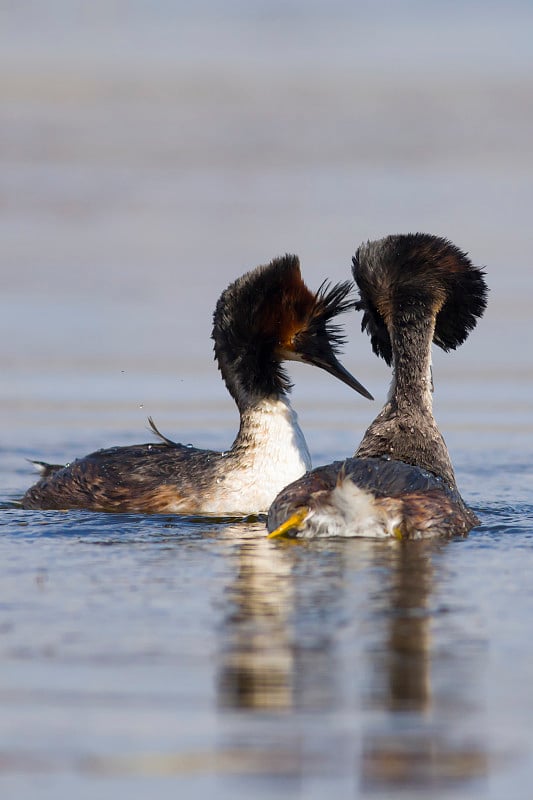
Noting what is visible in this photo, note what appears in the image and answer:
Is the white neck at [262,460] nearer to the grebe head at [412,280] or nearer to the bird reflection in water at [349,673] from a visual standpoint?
the grebe head at [412,280]

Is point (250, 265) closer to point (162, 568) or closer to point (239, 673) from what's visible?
point (162, 568)

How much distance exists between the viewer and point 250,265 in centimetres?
1706

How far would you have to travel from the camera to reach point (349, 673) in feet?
15.0

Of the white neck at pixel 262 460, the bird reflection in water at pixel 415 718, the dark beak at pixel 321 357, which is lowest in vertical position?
the bird reflection in water at pixel 415 718

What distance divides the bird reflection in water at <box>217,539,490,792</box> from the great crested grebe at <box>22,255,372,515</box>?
219cm

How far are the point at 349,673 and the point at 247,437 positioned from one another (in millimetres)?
4433

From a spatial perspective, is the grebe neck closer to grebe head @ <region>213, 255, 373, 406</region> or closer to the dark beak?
grebe head @ <region>213, 255, 373, 406</region>

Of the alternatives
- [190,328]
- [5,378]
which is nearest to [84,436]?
[5,378]

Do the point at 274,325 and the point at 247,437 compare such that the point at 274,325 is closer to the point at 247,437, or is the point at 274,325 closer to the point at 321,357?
the point at 321,357

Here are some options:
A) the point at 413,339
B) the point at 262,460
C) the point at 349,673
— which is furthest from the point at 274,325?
the point at 349,673

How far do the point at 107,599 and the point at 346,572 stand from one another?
3.37ft

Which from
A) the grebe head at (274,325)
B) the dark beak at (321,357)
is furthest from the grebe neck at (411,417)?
the dark beak at (321,357)

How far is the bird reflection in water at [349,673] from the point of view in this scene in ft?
12.6

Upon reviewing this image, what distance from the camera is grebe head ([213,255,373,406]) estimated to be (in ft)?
29.2
